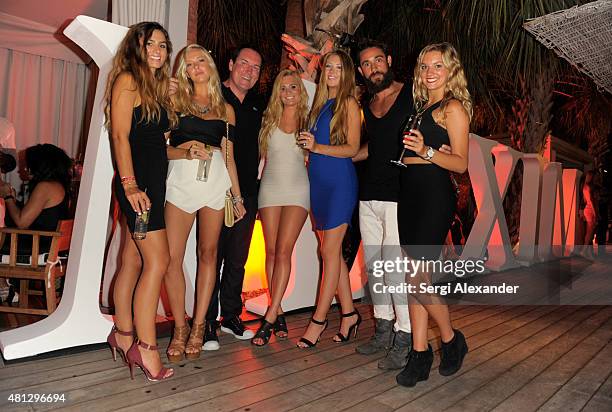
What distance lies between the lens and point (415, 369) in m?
2.50

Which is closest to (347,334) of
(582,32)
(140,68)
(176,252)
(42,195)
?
(176,252)

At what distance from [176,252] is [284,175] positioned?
2.71 ft

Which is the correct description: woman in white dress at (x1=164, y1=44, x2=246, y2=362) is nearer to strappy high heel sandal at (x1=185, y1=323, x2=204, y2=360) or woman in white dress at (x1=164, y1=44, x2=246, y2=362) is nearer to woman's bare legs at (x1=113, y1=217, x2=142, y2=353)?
strappy high heel sandal at (x1=185, y1=323, x2=204, y2=360)

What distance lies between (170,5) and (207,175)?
1521 mm

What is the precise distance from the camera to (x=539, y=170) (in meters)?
7.18

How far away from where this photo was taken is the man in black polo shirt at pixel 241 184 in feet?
10.1

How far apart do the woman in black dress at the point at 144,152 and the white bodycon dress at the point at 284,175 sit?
814 millimetres

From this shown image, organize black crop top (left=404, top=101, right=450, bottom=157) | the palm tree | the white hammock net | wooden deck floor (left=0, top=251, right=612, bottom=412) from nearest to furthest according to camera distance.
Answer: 1. wooden deck floor (left=0, top=251, right=612, bottom=412)
2. black crop top (left=404, top=101, right=450, bottom=157)
3. the white hammock net
4. the palm tree

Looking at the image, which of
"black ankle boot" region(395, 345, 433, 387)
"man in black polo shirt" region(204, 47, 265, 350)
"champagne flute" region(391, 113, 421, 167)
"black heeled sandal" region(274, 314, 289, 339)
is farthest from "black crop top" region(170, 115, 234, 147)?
"black ankle boot" region(395, 345, 433, 387)

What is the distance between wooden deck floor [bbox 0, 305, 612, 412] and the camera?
2.21m

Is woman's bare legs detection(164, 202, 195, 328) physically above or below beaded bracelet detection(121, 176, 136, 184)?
below

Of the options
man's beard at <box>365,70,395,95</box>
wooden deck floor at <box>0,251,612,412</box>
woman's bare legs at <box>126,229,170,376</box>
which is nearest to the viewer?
wooden deck floor at <box>0,251,612,412</box>

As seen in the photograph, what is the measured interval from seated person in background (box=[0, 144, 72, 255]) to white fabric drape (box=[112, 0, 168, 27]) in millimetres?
1260

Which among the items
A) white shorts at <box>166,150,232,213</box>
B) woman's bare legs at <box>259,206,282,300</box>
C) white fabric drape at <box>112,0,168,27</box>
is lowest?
woman's bare legs at <box>259,206,282,300</box>
